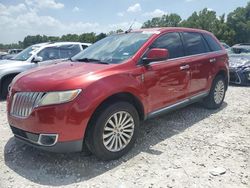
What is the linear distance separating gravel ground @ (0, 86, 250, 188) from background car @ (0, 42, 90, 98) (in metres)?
2.95

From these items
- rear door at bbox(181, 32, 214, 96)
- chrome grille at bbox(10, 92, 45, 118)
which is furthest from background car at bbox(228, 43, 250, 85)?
chrome grille at bbox(10, 92, 45, 118)

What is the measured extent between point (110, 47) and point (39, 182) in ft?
7.65

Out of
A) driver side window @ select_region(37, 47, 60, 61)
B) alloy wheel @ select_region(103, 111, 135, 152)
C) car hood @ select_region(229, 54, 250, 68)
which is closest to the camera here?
alloy wheel @ select_region(103, 111, 135, 152)

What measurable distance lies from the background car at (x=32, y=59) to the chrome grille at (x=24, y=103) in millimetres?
4233

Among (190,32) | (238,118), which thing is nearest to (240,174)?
(238,118)

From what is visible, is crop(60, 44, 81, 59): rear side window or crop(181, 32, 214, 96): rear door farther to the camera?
crop(60, 44, 81, 59): rear side window

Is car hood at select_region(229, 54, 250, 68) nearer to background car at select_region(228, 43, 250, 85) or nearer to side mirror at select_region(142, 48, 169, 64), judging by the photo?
background car at select_region(228, 43, 250, 85)

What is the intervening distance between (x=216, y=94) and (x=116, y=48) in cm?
280

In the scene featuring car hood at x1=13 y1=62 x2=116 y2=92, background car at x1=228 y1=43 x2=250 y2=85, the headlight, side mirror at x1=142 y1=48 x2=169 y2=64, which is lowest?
background car at x1=228 y1=43 x2=250 y2=85

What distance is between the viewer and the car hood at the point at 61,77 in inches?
129

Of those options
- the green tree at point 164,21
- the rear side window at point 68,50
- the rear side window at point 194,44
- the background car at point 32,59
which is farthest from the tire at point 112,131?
the green tree at point 164,21

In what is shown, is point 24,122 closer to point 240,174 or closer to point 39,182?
point 39,182

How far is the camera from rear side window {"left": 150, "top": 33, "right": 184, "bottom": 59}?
452 centimetres

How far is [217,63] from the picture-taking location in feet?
19.4
